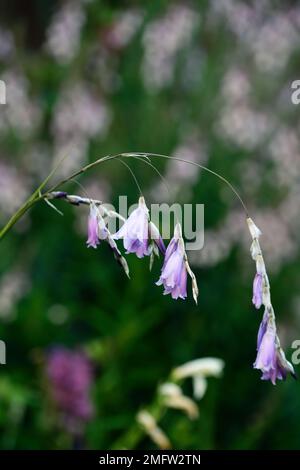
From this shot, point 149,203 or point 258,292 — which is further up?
point 149,203

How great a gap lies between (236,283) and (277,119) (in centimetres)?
125

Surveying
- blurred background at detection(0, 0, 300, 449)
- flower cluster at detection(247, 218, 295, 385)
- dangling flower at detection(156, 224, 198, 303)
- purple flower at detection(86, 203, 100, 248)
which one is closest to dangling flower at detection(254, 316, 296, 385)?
flower cluster at detection(247, 218, 295, 385)

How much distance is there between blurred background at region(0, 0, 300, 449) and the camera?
3.18 meters

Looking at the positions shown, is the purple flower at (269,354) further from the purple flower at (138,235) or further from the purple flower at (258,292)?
the purple flower at (138,235)

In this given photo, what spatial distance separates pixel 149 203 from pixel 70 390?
1659 mm

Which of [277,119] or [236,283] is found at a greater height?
[277,119]

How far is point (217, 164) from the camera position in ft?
13.9

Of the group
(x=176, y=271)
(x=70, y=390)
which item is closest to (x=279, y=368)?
(x=176, y=271)

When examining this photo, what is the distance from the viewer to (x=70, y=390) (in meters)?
2.74

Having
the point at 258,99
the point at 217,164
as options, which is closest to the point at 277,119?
the point at 258,99

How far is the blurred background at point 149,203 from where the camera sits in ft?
10.4

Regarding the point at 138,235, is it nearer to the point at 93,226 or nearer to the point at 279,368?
the point at 93,226

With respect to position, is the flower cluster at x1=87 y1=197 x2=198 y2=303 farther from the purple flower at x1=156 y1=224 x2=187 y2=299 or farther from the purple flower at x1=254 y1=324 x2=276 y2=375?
the purple flower at x1=254 y1=324 x2=276 y2=375
